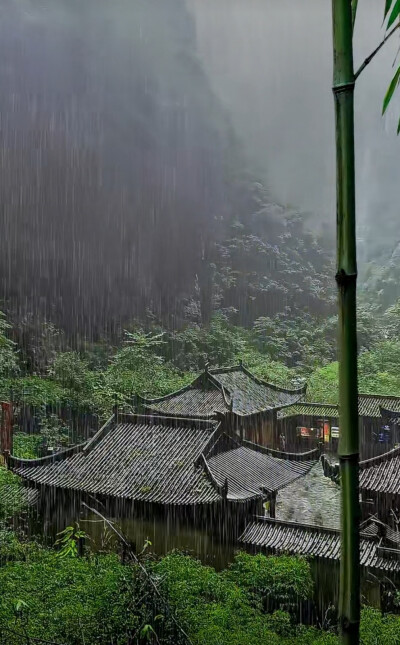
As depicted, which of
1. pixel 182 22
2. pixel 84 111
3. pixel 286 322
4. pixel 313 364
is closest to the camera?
pixel 313 364

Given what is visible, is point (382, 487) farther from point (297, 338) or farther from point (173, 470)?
point (297, 338)

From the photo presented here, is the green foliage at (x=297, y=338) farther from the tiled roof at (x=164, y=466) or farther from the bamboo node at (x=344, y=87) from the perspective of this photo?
the bamboo node at (x=344, y=87)

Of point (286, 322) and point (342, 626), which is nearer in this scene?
point (342, 626)

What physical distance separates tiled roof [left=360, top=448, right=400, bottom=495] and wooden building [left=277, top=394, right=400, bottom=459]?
108 centimetres

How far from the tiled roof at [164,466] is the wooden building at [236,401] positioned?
2.28ft

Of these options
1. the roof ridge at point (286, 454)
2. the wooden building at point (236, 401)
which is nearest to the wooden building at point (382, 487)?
the roof ridge at point (286, 454)

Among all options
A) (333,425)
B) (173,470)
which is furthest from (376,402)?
(173,470)

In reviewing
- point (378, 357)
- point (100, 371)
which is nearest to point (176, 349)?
point (100, 371)

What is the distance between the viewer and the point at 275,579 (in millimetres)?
2547

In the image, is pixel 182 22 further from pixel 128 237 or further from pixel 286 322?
pixel 286 322

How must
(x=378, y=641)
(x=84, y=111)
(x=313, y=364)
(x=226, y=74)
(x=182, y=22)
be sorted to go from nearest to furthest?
(x=378, y=641)
(x=313, y=364)
(x=226, y=74)
(x=84, y=111)
(x=182, y=22)

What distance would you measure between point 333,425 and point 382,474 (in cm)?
168

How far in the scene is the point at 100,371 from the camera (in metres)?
5.28

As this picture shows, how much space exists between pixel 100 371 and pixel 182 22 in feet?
19.4
